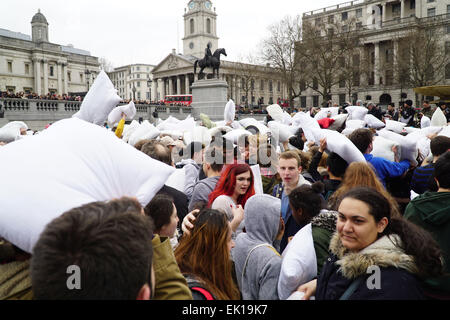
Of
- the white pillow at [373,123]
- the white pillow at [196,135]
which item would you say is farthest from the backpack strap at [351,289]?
the white pillow at [373,123]

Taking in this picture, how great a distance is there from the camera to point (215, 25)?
111250 mm

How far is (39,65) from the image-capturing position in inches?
2611

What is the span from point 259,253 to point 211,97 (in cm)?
2465

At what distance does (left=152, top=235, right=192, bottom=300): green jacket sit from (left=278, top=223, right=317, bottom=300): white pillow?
0.75m

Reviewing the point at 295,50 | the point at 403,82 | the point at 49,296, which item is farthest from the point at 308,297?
the point at 403,82

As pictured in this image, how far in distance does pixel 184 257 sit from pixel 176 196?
1.58 meters

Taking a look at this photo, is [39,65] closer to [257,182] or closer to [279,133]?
[279,133]

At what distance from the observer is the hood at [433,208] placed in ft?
9.09

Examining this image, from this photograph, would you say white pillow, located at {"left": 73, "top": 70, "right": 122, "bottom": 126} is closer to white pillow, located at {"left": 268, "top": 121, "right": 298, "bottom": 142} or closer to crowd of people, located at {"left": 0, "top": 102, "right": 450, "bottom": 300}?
crowd of people, located at {"left": 0, "top": 102, "right": 450, "bottom": 300}

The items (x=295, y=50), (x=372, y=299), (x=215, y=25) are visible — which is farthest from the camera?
(x=215, y=25)

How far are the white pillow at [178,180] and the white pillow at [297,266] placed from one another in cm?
258

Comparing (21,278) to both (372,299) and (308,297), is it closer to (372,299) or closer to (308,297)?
(308,297)

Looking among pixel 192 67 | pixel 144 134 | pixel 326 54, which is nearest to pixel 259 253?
pixel 144 134

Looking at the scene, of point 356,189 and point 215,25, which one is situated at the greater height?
point 215,25
